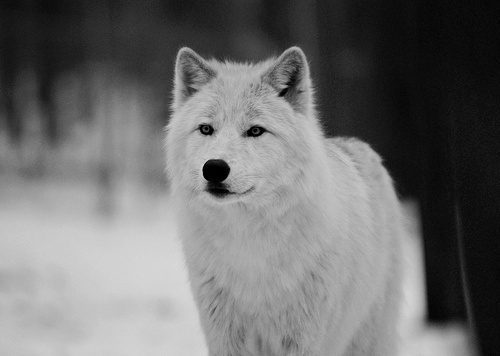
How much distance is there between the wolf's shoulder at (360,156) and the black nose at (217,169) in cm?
134

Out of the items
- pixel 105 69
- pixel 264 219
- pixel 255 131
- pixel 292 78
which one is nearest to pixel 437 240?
pixel 292 78

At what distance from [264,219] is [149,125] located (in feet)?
55.3

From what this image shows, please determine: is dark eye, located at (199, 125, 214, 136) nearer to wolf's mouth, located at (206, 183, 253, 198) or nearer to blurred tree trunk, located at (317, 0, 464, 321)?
wolf's mouth, located at (206, 183, 253, 198)

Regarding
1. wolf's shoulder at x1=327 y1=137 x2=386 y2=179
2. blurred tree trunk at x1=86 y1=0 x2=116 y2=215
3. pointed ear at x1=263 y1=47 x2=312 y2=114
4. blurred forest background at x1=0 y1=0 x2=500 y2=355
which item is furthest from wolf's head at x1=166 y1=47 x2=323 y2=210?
blurred tree trunk at x1=86 y1=0 x2=116 y2=215

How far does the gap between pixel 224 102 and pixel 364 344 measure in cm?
209

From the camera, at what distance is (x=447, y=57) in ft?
11.5

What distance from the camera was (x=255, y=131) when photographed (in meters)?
3.66

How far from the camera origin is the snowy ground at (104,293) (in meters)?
6.46

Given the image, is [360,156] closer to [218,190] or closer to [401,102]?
[218,190]

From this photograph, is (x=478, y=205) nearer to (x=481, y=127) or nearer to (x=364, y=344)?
(x=481, y=127)

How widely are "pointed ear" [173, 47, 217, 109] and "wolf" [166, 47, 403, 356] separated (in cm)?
1

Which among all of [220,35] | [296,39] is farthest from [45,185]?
[296,39]

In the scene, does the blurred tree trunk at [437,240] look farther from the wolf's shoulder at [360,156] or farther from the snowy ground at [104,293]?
the wolf's shoulder at [360,156]

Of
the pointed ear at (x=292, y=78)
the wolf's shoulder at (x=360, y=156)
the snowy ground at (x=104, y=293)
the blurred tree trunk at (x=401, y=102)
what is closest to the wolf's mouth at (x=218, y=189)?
the pointed ear at (x=292, y=78)
